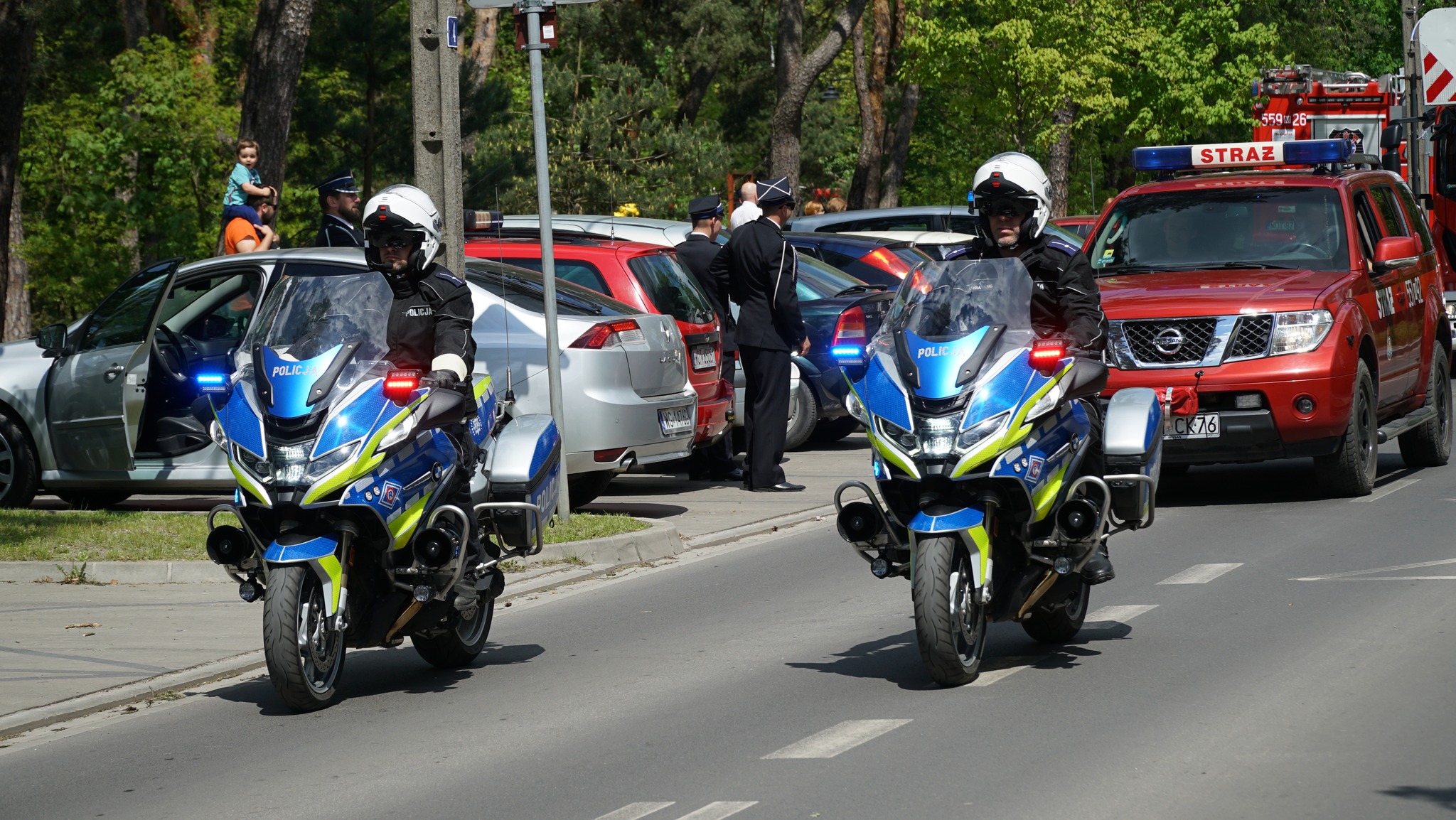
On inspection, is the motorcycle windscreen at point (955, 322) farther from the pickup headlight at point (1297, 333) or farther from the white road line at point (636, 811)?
the pickup headlight at point (1297, 333)

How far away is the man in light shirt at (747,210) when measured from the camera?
553 inches

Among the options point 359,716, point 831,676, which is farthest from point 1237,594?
point 359,716

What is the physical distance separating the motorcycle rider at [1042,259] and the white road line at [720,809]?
6.95 ft

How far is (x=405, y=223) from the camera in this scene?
7.18 meters

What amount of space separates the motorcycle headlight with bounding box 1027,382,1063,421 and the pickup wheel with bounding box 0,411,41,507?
8171mm

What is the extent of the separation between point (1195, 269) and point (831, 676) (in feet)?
20.2

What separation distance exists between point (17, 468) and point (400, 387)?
6713 millimetres

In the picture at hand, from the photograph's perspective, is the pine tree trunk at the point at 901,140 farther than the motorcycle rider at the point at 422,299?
Yes

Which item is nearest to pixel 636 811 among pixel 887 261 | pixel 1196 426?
pixel 1196 426

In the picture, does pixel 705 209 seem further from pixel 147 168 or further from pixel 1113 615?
pixel 147 168

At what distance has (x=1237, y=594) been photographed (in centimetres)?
868

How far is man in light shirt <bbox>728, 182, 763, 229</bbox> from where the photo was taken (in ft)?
46.1

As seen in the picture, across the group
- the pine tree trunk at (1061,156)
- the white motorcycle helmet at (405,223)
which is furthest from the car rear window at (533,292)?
the pine tree trunk at (1061,156)

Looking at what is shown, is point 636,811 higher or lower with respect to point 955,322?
lower
